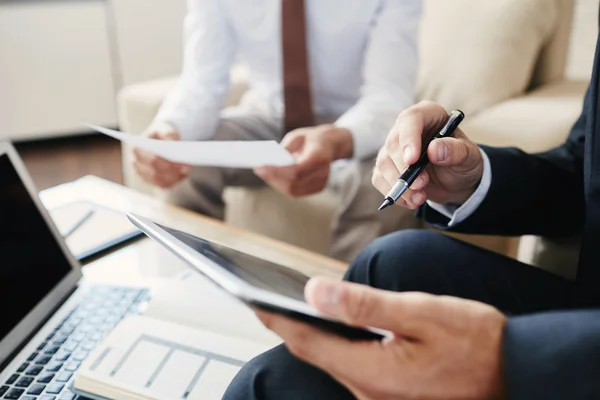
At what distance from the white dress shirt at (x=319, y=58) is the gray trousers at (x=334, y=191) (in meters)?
0.05

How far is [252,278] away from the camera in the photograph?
0.42 metres

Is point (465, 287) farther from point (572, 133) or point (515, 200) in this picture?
point (572, 133)

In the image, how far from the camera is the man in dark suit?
38 centimetres

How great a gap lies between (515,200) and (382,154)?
0.19 m

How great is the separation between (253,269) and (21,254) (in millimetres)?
430

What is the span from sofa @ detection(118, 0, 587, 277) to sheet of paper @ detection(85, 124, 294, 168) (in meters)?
0.48

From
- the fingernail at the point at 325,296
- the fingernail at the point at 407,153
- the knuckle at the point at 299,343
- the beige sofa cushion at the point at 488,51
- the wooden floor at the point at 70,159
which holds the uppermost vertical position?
the beige sofa cushion at the point at 488,51

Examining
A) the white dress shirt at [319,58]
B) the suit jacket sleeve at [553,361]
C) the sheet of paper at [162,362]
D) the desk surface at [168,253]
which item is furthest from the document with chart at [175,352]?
the white dress shirt at [319,58]

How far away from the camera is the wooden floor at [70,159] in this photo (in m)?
2.40

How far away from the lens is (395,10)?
125 cm

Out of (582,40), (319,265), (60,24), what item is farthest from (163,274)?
(60,24)

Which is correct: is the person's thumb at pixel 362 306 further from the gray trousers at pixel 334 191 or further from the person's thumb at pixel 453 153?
the gray trousers at pixel 334 191

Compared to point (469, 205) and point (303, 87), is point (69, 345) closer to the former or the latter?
point (469, 205)

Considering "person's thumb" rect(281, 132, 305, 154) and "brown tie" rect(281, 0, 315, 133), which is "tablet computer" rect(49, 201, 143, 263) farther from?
"brown tie" rect(281, 0, 315, 133)
